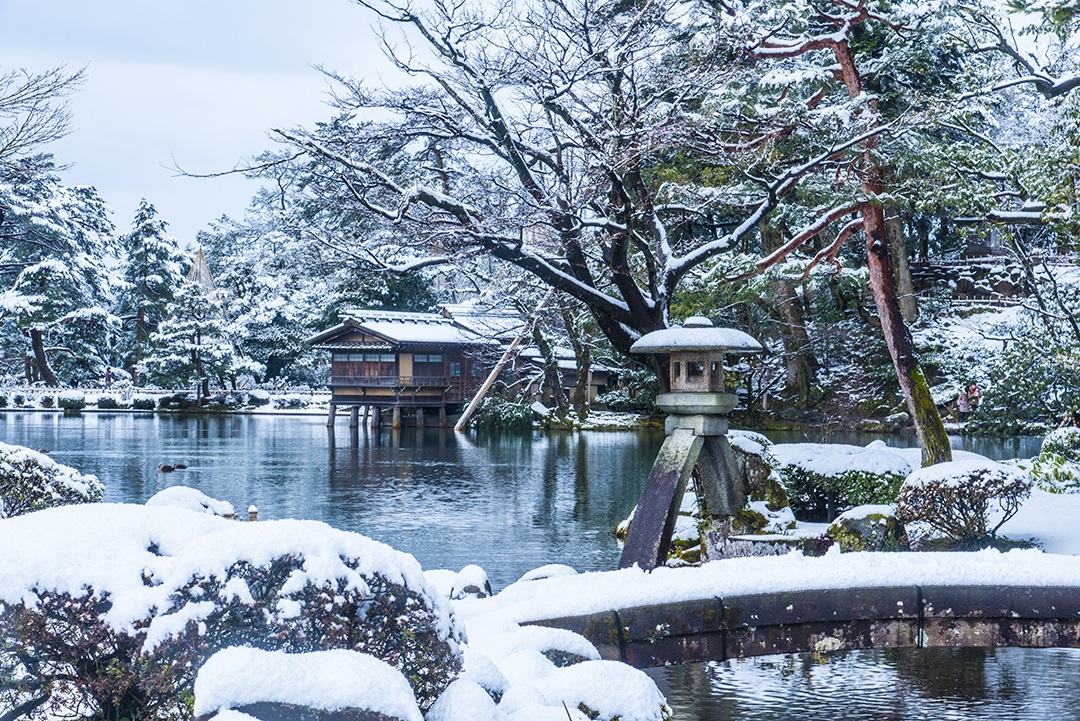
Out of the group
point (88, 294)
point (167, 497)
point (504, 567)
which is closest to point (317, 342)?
point (88, 294)

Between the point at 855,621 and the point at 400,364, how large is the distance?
3291 cm

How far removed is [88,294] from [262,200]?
9.87 metres

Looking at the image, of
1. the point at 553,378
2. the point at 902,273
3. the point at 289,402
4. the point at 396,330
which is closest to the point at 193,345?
the point at 289,402

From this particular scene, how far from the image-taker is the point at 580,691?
3.97 metres

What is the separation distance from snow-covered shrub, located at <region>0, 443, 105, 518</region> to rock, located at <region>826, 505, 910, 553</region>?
23.7 ft

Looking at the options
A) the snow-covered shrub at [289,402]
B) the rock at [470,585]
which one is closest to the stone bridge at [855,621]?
the rock at [470,585]

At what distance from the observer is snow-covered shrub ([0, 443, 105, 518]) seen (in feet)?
25.0

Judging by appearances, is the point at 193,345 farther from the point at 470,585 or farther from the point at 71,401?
the point at 470,585

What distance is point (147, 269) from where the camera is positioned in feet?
154

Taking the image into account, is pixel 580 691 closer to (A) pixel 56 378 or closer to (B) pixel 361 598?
(B) pixel 361 598

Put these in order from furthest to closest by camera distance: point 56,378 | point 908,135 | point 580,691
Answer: point 56,378 → point 908,135 → point 580,691

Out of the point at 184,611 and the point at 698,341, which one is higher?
the point at 698,341

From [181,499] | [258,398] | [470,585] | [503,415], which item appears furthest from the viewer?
[258,398]

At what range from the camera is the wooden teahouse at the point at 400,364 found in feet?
124
